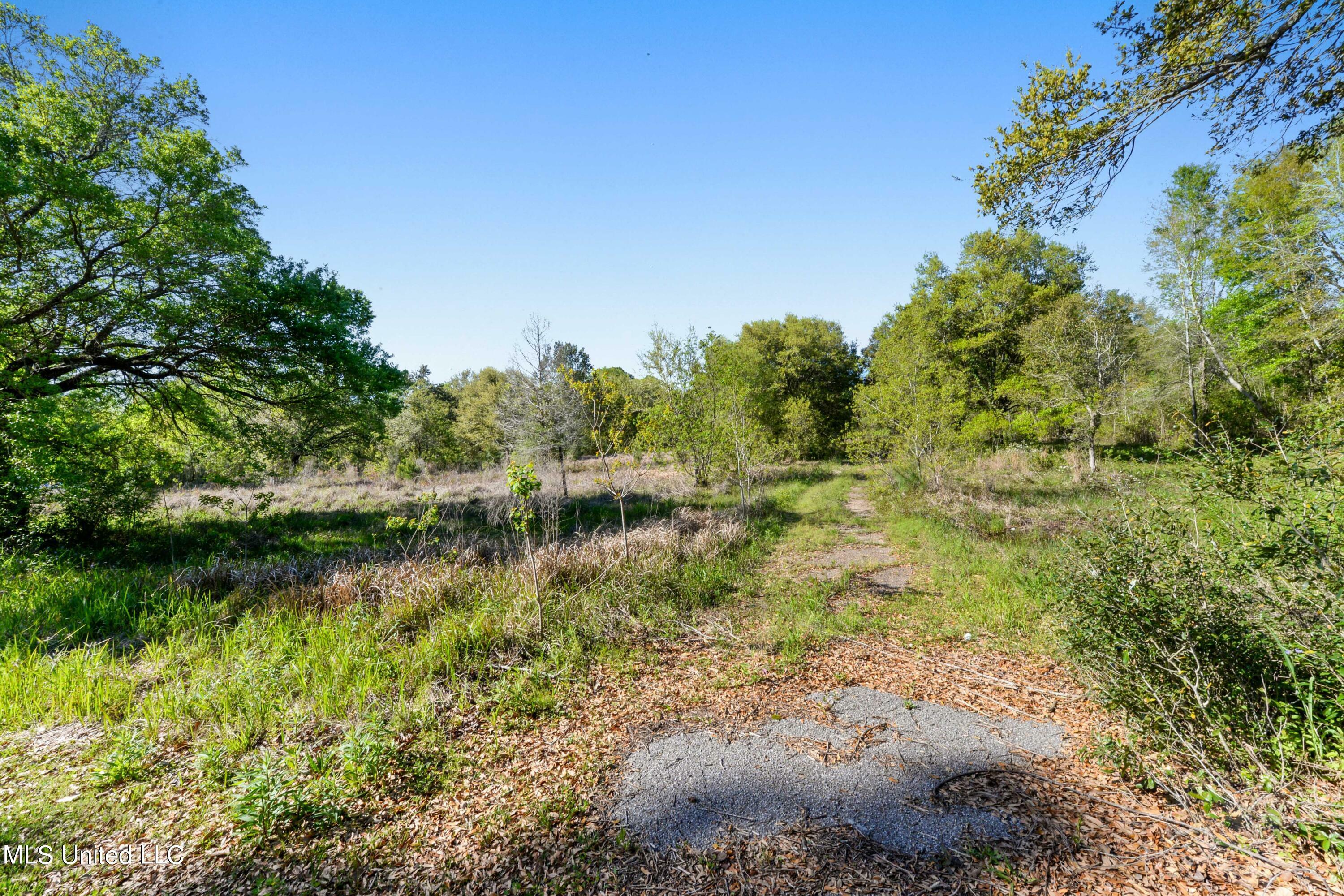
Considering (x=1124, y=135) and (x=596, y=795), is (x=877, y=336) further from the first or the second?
(x=596, y=795)

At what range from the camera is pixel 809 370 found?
1374 inches

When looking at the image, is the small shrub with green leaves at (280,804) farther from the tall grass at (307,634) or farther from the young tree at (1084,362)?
the young tree at (1084,362)

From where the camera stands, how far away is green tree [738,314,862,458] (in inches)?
1238

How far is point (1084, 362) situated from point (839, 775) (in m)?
22.1

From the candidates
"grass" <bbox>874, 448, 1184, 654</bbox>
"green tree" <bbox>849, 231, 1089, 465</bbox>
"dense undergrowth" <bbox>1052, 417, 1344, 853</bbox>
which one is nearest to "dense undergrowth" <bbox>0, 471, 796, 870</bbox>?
"grass" <bbox>874, 448, 1184, 654</bbox>

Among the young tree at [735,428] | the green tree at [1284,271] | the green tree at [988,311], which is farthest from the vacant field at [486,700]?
the green tree at [988,311]

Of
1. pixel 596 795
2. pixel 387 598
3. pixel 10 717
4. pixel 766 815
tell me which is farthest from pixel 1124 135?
pixel 10 717

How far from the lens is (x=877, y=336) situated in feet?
110

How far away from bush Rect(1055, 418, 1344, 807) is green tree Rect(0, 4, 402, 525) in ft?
46.4

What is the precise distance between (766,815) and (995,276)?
1194 inches

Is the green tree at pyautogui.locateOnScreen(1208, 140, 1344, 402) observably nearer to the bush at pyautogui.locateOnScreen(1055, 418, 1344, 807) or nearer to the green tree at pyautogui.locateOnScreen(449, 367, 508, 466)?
the bush at pyautogui.locateOnScreen(1055, 418, 1344, 807)

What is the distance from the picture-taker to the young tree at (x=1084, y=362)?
18.0m

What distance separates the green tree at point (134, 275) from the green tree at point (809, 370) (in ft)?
77.4

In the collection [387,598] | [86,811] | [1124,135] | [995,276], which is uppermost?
[995,276]
